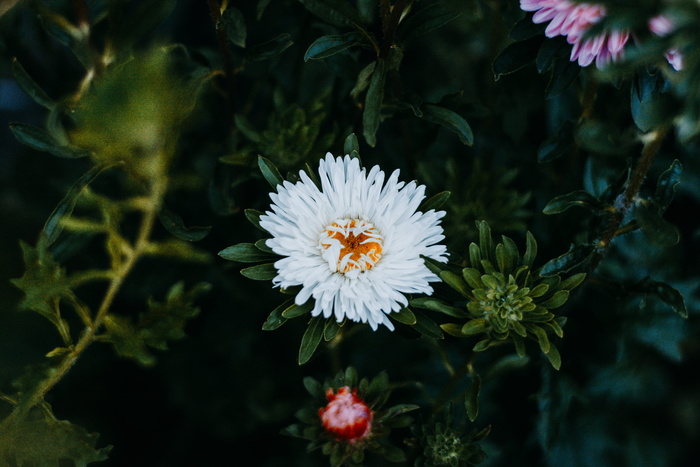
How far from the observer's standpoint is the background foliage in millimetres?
893

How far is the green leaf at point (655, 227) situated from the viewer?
31.0 inches

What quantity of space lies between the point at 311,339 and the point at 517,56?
499mm

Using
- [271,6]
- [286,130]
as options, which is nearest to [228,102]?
[286,130]

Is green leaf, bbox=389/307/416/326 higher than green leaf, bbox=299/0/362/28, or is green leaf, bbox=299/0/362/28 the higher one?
green leaf, bbox=299/0/362/28

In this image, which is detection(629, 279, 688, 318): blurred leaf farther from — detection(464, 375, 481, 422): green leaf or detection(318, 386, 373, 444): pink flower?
detection(318, 386, 373, 444): pink flower

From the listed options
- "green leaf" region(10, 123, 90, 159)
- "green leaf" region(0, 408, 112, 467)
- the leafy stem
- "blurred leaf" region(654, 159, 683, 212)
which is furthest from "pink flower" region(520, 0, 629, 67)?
"green leaf" region(0, 408, 112, 467)

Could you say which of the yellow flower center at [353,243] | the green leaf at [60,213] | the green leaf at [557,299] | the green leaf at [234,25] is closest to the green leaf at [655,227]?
the green leaf at [557,299]

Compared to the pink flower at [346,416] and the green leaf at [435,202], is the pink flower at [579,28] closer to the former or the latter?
the green leaf at [435,202]

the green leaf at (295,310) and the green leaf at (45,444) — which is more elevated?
the green leaf at (295,310)

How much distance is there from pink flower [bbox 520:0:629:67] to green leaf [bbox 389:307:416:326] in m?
0.39

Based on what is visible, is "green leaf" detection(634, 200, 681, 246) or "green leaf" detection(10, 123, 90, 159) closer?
"green leaf" detection(634, 200, 681, 246)

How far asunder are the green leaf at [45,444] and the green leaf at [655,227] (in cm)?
77

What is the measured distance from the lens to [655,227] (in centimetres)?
80

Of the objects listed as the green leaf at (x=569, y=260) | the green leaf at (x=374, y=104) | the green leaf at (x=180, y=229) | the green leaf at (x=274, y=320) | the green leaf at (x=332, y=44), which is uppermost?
the green leaf at (x=332, y=44)
